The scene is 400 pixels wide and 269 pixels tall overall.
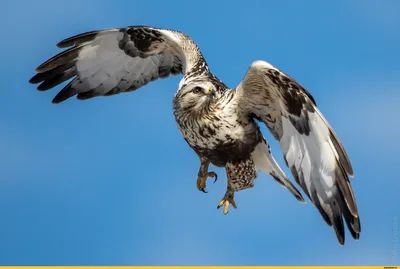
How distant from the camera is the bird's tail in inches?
448

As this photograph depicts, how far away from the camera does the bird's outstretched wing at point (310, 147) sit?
9.99 m

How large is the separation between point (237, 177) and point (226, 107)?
0.99 metres

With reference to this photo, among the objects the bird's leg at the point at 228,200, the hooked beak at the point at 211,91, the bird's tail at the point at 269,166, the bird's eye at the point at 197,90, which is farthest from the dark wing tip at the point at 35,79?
the bird's tail at the point at 269,166

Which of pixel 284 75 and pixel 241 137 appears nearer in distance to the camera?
pixel 284 75

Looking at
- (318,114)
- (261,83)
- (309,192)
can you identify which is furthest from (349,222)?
(261,83)

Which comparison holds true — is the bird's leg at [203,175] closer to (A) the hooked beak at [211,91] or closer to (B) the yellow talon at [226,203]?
(B) the yellow talon at [226,203]

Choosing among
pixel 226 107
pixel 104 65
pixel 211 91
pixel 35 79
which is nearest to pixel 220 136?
pixel 226 107

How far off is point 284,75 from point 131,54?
3087mm

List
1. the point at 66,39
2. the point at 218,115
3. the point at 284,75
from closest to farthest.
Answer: the point at 284,75, the point at 218,115, the point at 66,39

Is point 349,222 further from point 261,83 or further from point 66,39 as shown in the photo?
point 66,39

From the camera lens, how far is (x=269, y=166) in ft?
38.0

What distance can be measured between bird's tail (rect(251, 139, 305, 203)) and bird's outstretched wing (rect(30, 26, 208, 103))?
1799 millimetres

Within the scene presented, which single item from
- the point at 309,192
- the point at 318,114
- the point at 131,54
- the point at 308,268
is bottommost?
the point at 308,268

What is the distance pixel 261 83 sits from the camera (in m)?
10.4
